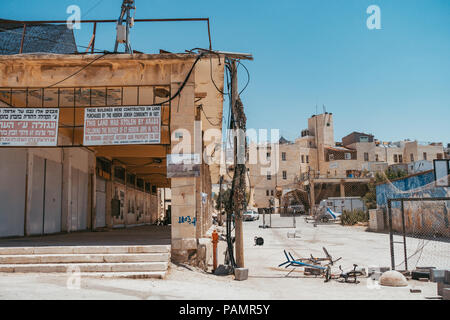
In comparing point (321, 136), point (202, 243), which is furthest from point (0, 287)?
point (321, 136)

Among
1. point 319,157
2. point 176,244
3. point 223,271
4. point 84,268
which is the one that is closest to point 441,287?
point 223,271

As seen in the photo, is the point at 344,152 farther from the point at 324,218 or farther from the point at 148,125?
the point at 148,125

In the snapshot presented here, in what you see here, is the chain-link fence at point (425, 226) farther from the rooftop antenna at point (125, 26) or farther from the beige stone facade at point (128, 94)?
the rooftop antenna at point (125, 26)

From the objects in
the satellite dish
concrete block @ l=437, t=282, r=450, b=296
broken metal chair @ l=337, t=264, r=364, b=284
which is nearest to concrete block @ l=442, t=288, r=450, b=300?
concrete block @ l=437, t=282, r=450, b=296

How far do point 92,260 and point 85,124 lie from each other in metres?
3.61

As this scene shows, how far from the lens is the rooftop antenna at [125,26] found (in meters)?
11.1

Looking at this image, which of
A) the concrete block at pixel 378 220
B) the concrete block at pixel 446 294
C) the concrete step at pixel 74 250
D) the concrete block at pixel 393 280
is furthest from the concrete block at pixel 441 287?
the concrete block at pixel 378 220

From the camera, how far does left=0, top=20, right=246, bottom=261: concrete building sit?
402 inches

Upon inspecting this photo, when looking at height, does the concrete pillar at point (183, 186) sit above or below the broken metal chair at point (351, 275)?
above

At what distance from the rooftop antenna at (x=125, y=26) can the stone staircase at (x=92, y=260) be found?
5618 millimetres

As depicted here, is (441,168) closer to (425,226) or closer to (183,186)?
(183,186)

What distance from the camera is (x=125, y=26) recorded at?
1128cm

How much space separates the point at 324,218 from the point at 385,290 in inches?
1352
